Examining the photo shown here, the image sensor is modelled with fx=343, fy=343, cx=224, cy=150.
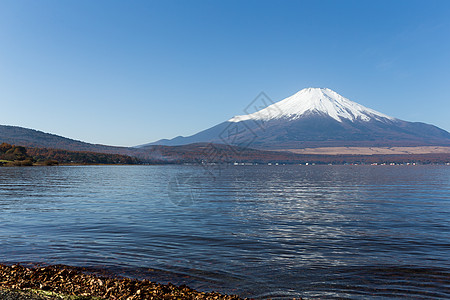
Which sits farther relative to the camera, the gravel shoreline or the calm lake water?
the calm lake water

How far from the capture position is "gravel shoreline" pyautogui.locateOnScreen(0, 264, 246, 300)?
11062mm

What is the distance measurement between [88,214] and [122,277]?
1897cm

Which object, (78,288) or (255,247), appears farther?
(255,247)

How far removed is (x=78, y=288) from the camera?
39.7 feet

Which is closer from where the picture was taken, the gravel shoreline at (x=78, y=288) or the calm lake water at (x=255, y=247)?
the gravel shoreline at (x=78, y=288)

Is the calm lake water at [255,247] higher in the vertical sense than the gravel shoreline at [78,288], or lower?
lower

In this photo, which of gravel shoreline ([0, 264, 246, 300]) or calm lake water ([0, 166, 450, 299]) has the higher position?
gravel shoreline ([0, 264, 246, 300])

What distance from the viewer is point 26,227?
24938 mm

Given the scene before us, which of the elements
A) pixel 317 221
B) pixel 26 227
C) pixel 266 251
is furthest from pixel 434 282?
pixel 26 227

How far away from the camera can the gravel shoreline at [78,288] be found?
11062 millimetres

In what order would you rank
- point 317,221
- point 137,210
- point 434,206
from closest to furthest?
1. point 317,221
2. point 137,210
3. point 434,206

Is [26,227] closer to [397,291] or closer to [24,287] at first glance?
[24,287]

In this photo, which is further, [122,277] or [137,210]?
[137,210]

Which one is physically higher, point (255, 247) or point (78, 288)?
point (78, 288)
